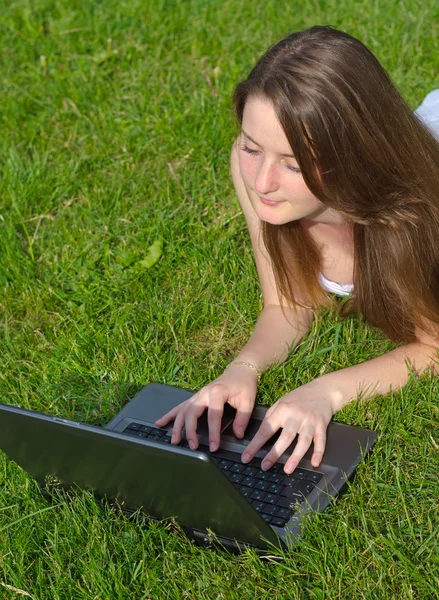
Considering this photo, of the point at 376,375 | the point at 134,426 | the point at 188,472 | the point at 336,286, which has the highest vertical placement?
the point at 188,472

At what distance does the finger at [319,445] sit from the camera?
101 inches

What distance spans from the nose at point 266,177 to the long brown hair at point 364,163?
88mm

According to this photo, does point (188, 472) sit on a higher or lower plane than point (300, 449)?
higher

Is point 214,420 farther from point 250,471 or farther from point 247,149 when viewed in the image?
point 247,149

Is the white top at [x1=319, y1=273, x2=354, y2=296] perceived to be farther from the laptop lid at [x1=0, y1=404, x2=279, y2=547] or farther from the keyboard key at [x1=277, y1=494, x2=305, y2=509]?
the laptop lid at [x1=0, y1=404, x2=279, y2=547]

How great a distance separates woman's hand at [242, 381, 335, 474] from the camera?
2564 mm

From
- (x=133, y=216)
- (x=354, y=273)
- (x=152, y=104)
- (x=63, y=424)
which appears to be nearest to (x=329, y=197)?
(x=354, y=273)

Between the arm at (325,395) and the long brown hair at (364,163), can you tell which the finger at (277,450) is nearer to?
the arm at (325,395)

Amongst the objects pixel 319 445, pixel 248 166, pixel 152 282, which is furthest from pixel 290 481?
pixel 152 282

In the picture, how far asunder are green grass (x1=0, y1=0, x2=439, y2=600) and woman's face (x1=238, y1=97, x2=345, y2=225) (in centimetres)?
61

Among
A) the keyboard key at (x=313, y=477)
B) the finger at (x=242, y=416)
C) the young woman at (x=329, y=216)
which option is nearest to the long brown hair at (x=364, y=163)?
the young woman at (x=329, y=216)

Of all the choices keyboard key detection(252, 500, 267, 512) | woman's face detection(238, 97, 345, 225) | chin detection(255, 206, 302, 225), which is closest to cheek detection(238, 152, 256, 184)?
woman's face detection(238, 97, 345, 225)

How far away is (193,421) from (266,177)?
733 mm

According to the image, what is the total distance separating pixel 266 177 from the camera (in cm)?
258
